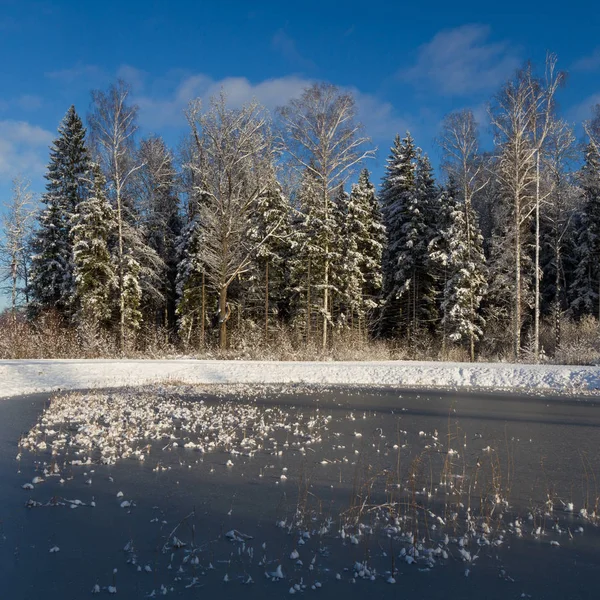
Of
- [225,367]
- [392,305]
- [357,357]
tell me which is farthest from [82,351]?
[392,305]

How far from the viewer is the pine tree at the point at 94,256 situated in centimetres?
3131

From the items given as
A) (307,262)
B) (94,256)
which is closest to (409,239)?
(307,262)

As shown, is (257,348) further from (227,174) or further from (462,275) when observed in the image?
(462,275)

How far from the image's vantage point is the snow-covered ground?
1945 cm

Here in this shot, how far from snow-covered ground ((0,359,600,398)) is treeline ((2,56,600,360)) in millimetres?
5950

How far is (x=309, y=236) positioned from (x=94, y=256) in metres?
13.2

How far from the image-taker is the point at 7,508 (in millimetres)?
6434

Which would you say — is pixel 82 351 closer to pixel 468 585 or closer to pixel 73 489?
pixel 73 489

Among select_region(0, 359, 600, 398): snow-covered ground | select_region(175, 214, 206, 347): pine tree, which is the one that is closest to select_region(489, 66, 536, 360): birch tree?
select_region(0, 359, 600, 398): snow-covered ground

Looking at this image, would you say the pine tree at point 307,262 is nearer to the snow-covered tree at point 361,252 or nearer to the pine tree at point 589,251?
the snow-covered tree at point 361,252

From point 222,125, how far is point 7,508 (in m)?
26.0

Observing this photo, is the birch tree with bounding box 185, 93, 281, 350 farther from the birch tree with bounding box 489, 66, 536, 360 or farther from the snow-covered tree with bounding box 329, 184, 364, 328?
the birch tree with bounding box 489, 66, 536, 360

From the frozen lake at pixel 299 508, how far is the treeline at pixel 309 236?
17969 mm

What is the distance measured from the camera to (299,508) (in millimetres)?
6434
